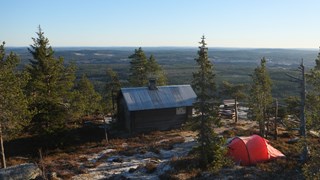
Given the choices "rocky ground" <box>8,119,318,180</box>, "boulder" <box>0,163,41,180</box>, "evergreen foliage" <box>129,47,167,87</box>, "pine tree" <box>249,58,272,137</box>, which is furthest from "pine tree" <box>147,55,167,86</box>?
"boulder" <box>0,163,41,180</box>

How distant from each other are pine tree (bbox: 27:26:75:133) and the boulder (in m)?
9.09

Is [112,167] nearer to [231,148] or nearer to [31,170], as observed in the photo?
→ [31,170]

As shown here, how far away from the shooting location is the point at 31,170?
847 inches

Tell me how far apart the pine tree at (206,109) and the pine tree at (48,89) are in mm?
15272

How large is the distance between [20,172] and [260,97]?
81.5ft

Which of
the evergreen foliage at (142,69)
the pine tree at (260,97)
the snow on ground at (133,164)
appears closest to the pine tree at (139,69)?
the evergreen foliage at (142,69)

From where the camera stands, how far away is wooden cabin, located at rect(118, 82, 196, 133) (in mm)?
41688

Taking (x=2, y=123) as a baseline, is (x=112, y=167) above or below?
below

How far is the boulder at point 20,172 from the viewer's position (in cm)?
2025

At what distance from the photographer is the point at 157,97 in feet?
143

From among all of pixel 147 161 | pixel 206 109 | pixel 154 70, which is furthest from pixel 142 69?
pixel 206 109

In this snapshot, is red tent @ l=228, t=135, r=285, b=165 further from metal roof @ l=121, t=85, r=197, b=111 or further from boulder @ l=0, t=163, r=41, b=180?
metal roof @ l=121, t=85, r=197, b=111

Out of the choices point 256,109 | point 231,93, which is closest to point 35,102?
point 256,109

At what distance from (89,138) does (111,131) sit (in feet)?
16.9
